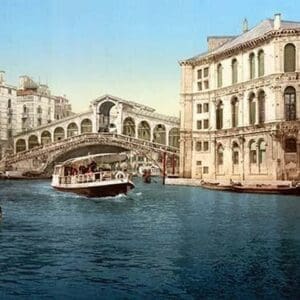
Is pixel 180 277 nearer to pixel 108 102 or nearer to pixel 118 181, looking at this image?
pixel 118 181

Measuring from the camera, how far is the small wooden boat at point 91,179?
19141mm

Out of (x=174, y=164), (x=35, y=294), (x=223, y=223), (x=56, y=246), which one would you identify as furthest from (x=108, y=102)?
(x=35, y=294)

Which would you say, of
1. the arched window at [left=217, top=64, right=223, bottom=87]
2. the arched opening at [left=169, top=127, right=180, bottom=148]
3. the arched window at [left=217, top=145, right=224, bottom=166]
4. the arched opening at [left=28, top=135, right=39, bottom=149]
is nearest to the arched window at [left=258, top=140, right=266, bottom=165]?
the arched window at [left=217, top=145, right=224, bottom=166]

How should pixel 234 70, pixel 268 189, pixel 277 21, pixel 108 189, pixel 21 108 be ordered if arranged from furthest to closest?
pixel 21 108 → pixel 234 70 → pixel 277 21 → pixel 268 189 → pixel 108 189

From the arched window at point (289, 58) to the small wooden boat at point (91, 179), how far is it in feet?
26.4

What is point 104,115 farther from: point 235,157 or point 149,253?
point 149,253

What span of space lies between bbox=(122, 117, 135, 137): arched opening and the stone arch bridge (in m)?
2.72

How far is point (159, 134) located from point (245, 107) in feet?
44.3

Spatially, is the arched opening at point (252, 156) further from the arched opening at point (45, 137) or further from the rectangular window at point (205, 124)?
the arched opening at point (45, 137)

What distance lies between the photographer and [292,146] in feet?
81.6

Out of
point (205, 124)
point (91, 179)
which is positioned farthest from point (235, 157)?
point (91, 179)

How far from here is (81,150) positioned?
3784 centimetres

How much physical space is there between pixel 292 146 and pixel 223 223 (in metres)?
13.3

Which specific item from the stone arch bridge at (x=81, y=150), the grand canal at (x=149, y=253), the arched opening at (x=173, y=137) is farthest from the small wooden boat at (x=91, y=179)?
the arched opening at (x=173, y=137)
